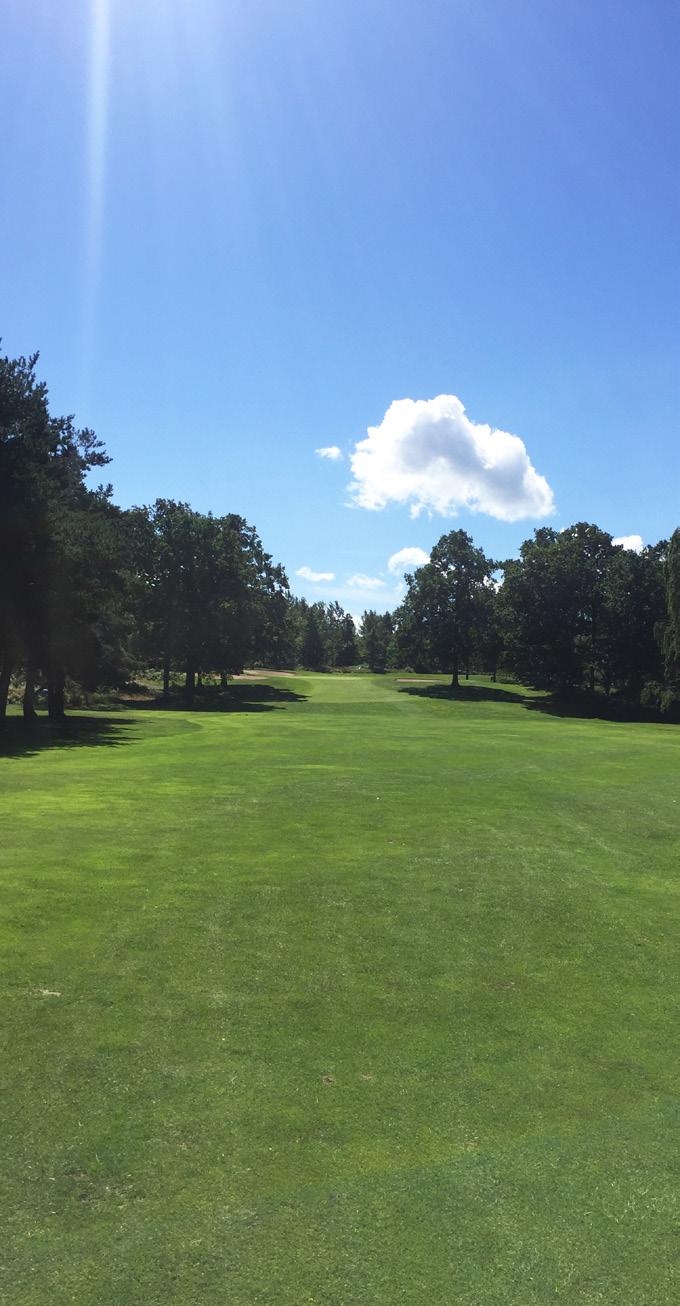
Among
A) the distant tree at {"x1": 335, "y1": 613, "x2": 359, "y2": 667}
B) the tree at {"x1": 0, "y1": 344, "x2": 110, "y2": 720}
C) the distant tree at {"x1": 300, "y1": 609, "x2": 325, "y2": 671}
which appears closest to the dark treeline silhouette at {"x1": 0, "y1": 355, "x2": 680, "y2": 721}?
the tree at {"x1": 0, "y1": 344, "x2": 110, "y2": 720}

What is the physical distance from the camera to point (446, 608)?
76812 millimetres

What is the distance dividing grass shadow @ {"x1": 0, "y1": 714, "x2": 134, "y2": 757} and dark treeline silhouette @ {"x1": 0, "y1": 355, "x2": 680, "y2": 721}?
6.29 ft

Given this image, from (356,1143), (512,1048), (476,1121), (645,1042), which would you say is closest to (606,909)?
(645,1042)

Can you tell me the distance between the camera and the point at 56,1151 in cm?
501

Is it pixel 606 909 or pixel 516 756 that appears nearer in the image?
pixel 606 909

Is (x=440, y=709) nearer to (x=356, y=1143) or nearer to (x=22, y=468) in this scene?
(x=22, y=468)

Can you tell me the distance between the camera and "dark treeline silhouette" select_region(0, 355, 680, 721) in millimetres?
31969

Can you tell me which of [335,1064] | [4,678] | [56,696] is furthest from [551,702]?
[335,1064]

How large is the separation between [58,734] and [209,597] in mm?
32809

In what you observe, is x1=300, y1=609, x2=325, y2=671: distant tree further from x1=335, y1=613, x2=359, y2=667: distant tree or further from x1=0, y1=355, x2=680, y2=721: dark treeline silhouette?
x1=0, y1=355, x2=680, y2=721: dark treeline silhouette

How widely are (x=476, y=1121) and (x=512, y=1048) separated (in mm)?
1137

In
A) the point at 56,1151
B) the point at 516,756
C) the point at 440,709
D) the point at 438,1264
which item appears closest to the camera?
the point at 438,1264

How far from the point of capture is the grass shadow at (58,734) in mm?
28234

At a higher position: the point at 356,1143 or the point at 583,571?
the point at 583,571
